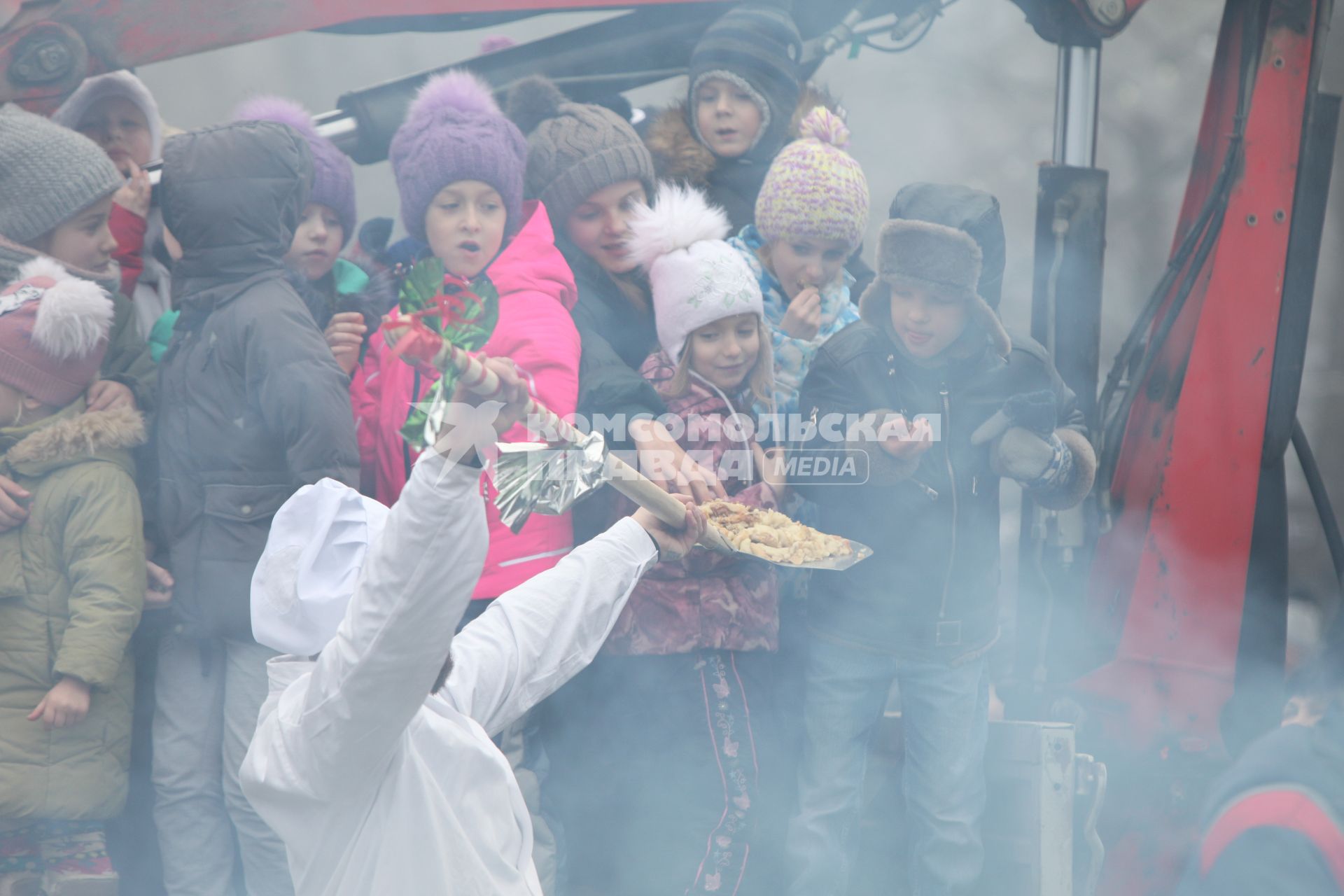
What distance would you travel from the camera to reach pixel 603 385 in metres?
2.71

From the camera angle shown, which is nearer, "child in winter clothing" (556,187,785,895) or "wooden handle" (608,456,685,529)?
"wooden handle" (608,456,685,529)

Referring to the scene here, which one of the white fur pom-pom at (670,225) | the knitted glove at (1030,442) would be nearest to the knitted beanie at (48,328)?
the white fur pom-pom at (670,225)

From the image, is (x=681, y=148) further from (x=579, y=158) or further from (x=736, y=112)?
(x=579, y=158)

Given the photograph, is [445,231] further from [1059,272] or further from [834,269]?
[1059,272]

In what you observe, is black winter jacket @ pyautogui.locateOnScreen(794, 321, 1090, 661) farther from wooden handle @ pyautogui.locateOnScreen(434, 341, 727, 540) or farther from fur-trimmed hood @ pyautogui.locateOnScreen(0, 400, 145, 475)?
fur-trimmed hood @ pyautogui.locateOnScreen(0, 400, 145, 475)

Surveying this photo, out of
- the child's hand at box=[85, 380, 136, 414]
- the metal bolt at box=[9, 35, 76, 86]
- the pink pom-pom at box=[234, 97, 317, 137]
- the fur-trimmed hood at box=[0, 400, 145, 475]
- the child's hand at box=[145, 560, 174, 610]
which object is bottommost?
the child's hand at box=[145, 560, 174, 610]

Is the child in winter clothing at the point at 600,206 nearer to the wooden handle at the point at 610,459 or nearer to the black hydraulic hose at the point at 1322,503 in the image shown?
the wooden handle at the point at 610,459

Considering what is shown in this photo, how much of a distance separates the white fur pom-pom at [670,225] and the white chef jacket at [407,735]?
53.7 inches

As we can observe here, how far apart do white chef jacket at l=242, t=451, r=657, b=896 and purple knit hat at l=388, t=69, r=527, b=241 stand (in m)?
1.42

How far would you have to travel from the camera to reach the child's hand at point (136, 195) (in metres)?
3.10

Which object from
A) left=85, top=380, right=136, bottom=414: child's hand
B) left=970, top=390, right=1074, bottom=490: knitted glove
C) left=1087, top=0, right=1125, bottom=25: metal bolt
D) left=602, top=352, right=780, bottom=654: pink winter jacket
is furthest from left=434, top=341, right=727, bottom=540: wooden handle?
left=1087, top=0, right=1125, bottom=25: metal bolt

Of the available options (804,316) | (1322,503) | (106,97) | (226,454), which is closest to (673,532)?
(804,316)

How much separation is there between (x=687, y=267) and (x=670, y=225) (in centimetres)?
14

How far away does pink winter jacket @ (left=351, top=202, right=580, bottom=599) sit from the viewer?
2666 millimetres
